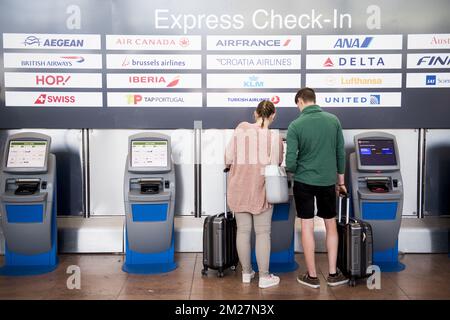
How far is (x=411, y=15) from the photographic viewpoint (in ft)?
16.2

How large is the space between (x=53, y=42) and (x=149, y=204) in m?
1.96

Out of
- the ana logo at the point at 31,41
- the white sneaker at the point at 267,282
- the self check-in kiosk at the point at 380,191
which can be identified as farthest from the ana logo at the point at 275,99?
the ana logo at the point at 31,41

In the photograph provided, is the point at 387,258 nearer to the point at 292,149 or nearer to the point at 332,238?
the point at 332,238

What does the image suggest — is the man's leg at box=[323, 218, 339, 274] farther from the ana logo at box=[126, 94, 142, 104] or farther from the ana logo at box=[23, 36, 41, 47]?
the ana logo at box=[23, 36, 41, 47]

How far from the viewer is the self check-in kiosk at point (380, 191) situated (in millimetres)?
4414

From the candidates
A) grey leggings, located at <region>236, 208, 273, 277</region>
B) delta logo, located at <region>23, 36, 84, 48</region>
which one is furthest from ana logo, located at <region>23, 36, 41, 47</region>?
grey leggings, located at <region>236, 208, 273, 277</region>

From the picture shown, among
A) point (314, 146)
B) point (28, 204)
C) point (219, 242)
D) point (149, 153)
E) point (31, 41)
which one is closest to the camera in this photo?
point (314, 146)

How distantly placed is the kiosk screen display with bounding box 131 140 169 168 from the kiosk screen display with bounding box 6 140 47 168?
812 mm

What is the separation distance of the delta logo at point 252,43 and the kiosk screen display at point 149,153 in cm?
122

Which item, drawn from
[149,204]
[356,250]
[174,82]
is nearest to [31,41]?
[174,82]

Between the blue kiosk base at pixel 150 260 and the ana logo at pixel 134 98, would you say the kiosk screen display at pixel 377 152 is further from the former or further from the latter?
the ana logo at pixel 134 98

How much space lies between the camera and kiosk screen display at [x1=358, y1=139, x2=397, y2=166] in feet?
14.6

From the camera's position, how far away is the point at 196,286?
3.99 metres
